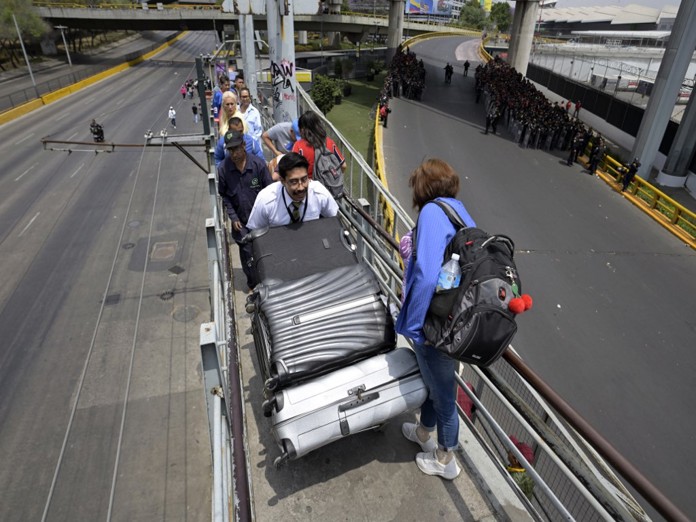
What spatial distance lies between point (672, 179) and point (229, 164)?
72.3ft

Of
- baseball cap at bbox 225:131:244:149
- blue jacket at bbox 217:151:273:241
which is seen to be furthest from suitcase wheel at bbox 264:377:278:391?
baseball cap at bbox 225:131:244:149

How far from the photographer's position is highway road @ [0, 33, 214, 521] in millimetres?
9438

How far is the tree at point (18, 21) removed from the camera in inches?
1822

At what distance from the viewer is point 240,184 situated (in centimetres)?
474

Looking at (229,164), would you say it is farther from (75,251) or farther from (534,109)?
(534,109)

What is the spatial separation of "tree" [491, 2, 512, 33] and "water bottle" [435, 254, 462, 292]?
128m

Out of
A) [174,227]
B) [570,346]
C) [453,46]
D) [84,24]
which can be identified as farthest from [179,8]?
[570,346]

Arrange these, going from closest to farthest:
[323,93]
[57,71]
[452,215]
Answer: [452,215]
[323,93]
[57,71]

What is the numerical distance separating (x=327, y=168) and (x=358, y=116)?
25927 mm

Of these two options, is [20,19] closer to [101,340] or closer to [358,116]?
[358,116]

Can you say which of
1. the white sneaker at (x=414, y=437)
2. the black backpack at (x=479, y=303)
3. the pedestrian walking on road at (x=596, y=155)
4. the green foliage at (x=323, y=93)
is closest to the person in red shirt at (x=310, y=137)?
the white sneaker at (x=414, y=437)

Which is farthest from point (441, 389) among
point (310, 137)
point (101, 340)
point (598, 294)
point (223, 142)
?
point (101, 340)

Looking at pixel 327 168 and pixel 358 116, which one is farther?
pixel 358 116

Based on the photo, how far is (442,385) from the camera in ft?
8.59
